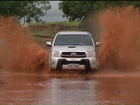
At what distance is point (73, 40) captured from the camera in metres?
17.6

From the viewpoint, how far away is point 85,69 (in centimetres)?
1633

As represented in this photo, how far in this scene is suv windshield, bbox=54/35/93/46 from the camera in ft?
56.9

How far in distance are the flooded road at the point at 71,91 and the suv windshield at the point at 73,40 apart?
2.69m

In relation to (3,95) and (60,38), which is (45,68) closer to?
(60,38)

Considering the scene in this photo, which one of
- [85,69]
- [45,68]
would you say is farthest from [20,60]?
[85,69]

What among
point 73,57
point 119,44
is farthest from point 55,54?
point 119,44

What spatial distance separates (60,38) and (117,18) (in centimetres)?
429

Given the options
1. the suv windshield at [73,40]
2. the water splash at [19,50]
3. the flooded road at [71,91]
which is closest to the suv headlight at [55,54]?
A: the suv windshield at [73,40]

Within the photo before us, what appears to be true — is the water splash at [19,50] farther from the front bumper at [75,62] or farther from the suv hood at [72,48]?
the front bumper at [75,62]

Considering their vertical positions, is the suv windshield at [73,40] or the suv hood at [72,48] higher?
the suv windshield at [73,40]

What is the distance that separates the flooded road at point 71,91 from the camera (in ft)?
32.1

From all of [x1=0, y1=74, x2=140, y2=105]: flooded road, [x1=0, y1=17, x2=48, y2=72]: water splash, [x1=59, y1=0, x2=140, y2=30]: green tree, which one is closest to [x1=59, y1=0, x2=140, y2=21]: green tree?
[x1=59, y1=0, x2=140, y2=30]: green tree

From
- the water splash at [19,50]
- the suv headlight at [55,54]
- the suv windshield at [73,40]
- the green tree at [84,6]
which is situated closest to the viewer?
the suv headlight at [55,54]

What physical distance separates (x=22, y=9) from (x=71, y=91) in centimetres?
3265
